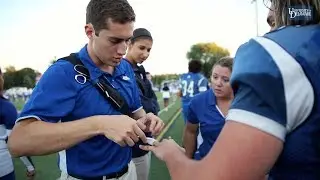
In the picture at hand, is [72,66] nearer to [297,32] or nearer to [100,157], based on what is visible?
[100,157]

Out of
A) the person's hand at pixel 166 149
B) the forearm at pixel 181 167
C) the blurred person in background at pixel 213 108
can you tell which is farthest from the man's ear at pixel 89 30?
the blurred person in background at pixel 213 108

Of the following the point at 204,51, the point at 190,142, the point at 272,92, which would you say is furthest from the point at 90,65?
the point at 204,51

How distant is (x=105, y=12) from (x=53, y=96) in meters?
0.76

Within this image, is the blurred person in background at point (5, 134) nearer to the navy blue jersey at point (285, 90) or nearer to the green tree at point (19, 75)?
the navy blue jersey at point (285, 90)

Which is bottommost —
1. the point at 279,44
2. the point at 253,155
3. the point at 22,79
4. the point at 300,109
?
the point at 22,79

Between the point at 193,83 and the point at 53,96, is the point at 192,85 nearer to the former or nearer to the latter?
the point at 193,83

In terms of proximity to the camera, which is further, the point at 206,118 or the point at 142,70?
the point at 142,70

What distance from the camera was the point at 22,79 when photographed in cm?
9781

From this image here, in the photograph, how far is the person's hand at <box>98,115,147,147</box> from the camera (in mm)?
2027

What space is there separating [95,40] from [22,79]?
10241 centimetres

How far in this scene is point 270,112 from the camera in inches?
45.4

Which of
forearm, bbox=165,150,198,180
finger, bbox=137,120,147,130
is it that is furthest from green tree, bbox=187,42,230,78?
forearm, bbox=165,150,198,180

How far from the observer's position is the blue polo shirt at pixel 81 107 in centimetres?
229

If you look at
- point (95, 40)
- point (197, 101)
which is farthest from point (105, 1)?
point (197, 101)
